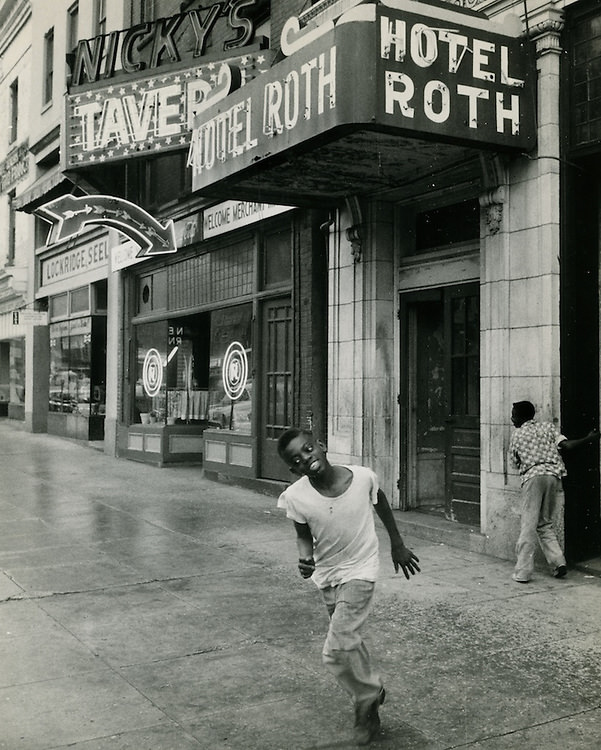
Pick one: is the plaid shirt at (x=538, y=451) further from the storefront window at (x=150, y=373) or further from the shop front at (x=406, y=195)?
the storefront window at (x=150, y=373)

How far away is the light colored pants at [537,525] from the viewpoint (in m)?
7.07

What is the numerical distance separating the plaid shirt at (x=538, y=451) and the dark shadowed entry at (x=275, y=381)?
5.13 meters

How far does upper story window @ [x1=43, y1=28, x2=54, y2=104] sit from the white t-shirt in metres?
21.2

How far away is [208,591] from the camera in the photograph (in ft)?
22.4

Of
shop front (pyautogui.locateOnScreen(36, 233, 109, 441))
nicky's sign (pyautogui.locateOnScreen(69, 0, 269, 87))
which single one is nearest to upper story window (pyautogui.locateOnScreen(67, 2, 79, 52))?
shop front (pyautogui.locateOnScreen(36, 233, 109, 441))

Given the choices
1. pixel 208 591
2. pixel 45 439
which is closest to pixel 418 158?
pixel 208 591

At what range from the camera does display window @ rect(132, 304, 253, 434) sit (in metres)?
13.6

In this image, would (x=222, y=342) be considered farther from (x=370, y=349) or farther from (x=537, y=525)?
(x=537, y=525)

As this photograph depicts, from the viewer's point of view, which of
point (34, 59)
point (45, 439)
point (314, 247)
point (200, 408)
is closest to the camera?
point (314, 247)

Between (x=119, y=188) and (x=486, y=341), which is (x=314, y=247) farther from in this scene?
(x=119, y=188)

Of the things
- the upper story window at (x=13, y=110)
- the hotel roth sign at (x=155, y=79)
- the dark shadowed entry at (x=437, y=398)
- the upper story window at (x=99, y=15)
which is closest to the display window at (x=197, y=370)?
the hotel roth sign at (x=155, y=79)

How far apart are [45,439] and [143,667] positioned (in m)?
17.8

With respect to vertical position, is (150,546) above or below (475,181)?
below

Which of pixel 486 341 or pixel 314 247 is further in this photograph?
pixel 314 247
